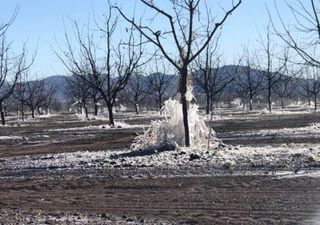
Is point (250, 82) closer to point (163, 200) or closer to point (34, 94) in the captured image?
point (34, 94)

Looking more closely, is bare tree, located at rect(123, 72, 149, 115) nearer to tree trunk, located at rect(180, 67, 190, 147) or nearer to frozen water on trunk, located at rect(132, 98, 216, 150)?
frozen water on trunk, located at rect(132, 98, 216, 150)

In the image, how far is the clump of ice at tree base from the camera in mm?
17109

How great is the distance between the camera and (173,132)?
17422mm

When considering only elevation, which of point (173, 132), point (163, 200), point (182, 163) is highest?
point (173, 132)

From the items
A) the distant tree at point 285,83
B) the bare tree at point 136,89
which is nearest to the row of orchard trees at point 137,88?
the bare tree at point 136,89

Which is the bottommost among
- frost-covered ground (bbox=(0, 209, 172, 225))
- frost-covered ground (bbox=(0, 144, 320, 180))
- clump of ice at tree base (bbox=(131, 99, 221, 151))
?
frost-covered ground (bbox=(0, 209, 172, 225))

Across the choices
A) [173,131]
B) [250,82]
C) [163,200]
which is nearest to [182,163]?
[173,131]

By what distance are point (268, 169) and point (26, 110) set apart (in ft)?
408

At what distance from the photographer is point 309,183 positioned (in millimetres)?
10695

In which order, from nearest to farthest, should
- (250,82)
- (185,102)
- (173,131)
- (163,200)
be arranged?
1. (163,200)
2. (185,102)
3. (173,131)
4. (250,82)

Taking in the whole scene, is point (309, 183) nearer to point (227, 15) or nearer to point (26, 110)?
point (227, 15)

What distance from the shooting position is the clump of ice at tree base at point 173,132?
674 inches

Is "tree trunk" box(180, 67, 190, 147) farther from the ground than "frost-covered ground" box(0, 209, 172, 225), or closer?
farther from the ground

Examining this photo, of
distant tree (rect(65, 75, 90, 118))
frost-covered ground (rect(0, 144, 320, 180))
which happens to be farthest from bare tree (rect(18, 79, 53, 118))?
frost-covered ground (rect(0, 144, 320, 180))
